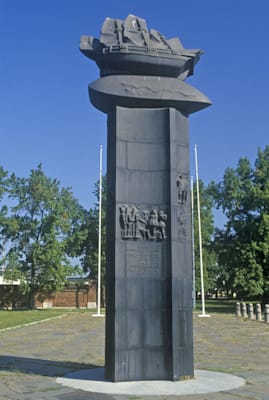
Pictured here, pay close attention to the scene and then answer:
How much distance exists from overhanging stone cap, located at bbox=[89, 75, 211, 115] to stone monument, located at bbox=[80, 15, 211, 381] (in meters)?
0.02

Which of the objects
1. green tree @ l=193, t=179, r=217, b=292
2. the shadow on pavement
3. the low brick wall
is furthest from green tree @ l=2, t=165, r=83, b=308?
the shadow on pavement

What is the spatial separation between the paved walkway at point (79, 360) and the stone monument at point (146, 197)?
53.8 inches

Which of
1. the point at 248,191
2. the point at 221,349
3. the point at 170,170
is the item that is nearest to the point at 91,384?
the point at 170,170

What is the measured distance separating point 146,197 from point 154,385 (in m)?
3.58

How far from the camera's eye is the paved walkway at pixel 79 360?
27.5ft

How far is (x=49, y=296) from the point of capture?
52000mm

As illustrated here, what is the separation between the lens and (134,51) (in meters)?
10.6

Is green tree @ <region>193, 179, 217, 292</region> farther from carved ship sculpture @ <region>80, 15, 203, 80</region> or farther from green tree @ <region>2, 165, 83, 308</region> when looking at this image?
carved ship sculpture @ <region>80, 15, 203, 80</region>

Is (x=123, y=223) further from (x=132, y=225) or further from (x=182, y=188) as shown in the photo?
(x=182, y=188)

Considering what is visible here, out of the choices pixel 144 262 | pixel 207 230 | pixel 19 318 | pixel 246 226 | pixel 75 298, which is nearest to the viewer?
pixel 144 262

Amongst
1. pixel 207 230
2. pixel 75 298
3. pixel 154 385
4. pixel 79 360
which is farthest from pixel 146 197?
pixel 207 230

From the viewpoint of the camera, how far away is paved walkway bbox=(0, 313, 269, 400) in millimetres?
8375

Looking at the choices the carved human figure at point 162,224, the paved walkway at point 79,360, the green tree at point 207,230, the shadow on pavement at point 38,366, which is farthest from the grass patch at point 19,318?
the green tree at point 207,230

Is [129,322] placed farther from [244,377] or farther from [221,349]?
[221,349]
